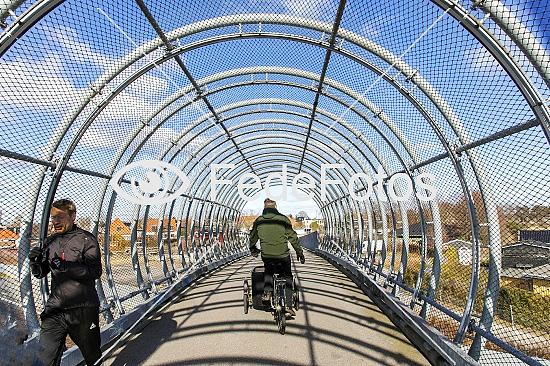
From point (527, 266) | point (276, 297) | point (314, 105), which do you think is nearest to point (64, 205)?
point (276, 297)

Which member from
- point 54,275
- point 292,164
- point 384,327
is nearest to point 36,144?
point 54,275

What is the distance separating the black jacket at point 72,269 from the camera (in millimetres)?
3240

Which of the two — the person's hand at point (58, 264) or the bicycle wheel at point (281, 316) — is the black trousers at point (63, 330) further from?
the bicycle wheel at point (281, 316)

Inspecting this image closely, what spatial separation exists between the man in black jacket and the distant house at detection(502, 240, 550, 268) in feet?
12.0

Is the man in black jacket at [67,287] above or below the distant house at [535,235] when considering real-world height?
below

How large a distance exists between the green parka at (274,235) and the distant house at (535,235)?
3.20 meters

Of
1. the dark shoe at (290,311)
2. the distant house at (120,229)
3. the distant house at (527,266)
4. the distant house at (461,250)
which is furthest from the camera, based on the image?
the distant house at (120,229)

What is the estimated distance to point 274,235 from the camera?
6391 mm

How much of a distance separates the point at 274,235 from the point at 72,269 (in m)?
3.52

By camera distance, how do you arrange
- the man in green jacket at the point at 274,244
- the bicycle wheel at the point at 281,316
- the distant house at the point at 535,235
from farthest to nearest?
the man in green jacket at the point at 274,244 < the bicycle wheel at the point at 281,316 < the distant house at the point at 535,235

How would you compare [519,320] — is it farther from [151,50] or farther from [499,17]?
[151,50]

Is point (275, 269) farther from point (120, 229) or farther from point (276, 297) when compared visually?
point (120, 229)

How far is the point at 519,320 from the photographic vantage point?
3818 millimetres

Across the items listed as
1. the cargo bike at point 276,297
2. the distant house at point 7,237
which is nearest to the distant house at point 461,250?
the cargo bike at point 276,297
